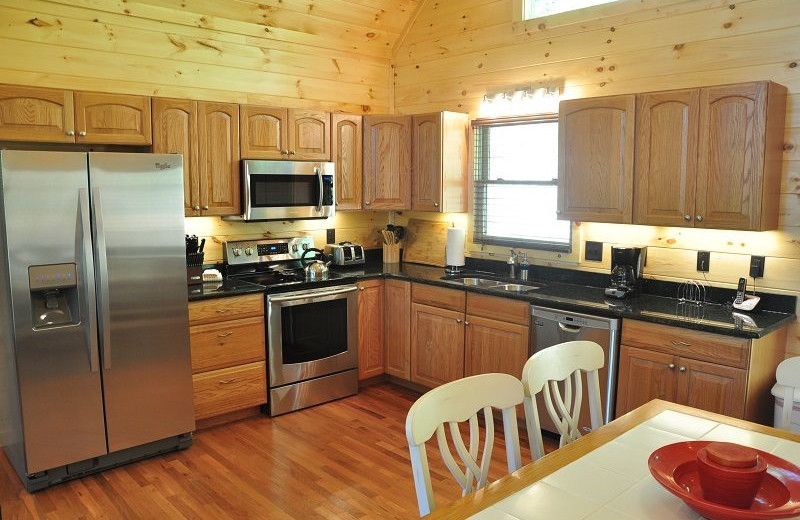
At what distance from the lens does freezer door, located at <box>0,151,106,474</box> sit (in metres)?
3.17

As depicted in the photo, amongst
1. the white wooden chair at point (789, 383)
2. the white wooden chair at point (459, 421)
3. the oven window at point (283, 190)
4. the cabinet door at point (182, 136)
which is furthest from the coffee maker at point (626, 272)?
the cabinet door at point (182, 136)

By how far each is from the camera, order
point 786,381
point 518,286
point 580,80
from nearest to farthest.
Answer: point 786,381, point 580,80, point 518,286

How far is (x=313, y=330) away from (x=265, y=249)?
736 millimetres

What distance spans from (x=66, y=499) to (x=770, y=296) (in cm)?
379

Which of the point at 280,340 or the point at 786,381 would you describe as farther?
the point at 280,340

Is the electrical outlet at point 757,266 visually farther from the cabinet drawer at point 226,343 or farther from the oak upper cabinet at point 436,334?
the cabinet drawer at point 226,343

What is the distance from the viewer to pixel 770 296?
11.5 feet

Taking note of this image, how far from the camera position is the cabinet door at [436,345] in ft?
14.5

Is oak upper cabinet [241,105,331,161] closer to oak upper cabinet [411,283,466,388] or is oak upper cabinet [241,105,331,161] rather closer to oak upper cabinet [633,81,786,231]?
oak upper cabinet [411,283,466,388]

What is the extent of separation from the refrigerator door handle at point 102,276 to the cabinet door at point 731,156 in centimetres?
309

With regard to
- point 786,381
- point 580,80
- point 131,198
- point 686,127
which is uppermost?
point 580,80

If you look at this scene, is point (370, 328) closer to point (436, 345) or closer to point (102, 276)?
point (436, 345)

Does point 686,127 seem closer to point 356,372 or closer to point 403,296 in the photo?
point 403,296

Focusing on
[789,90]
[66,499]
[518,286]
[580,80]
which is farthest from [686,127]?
[66,499]
